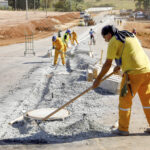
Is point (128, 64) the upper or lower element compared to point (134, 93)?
upper

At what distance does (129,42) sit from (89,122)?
6.16ft

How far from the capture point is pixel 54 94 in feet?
26.2

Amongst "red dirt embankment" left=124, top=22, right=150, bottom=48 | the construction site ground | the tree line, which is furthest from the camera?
the tree line

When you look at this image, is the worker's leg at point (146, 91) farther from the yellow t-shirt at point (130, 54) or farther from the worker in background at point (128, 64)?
the yellow t-shirt at point (130, 54)

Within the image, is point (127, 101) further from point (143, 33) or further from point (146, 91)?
point (143, 33)

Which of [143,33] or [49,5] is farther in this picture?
[49,5]

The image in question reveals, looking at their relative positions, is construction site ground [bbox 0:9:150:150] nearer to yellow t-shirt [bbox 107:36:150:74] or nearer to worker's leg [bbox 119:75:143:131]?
worker's leg [bbox 119:75:143:131]

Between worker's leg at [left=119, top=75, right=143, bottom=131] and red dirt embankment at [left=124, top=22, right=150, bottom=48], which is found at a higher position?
worker's leg at [left=119, top=75, right=143, bottom=131]

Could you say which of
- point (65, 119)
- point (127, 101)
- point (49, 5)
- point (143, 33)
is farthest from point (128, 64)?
point (49, 5)

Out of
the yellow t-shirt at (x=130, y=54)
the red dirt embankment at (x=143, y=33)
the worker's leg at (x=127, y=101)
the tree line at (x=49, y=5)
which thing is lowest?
the red dirt embankment at (x=143, y=33)

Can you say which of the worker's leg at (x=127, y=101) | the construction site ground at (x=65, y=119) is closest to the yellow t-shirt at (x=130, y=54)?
the worker's leg at (x=127, y=101)

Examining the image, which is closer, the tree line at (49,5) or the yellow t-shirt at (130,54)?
the yellow t-shirt at (130,54)

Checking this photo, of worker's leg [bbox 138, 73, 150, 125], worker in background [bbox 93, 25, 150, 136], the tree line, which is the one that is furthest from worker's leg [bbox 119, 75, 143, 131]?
the tree line

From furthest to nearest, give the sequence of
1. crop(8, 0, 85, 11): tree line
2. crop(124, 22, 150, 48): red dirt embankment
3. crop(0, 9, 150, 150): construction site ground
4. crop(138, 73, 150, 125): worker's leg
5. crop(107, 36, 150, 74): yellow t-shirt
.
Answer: crop(8, 0, 85, 11): tree line
crop(124, 22, 150, 48): red dirt embankment
crop(0, 9, 150, 150): construction site ground
crop(138, 73, 150, 125): worker's leg
crop(107, 36, 150, 74): yellow t-shirt
